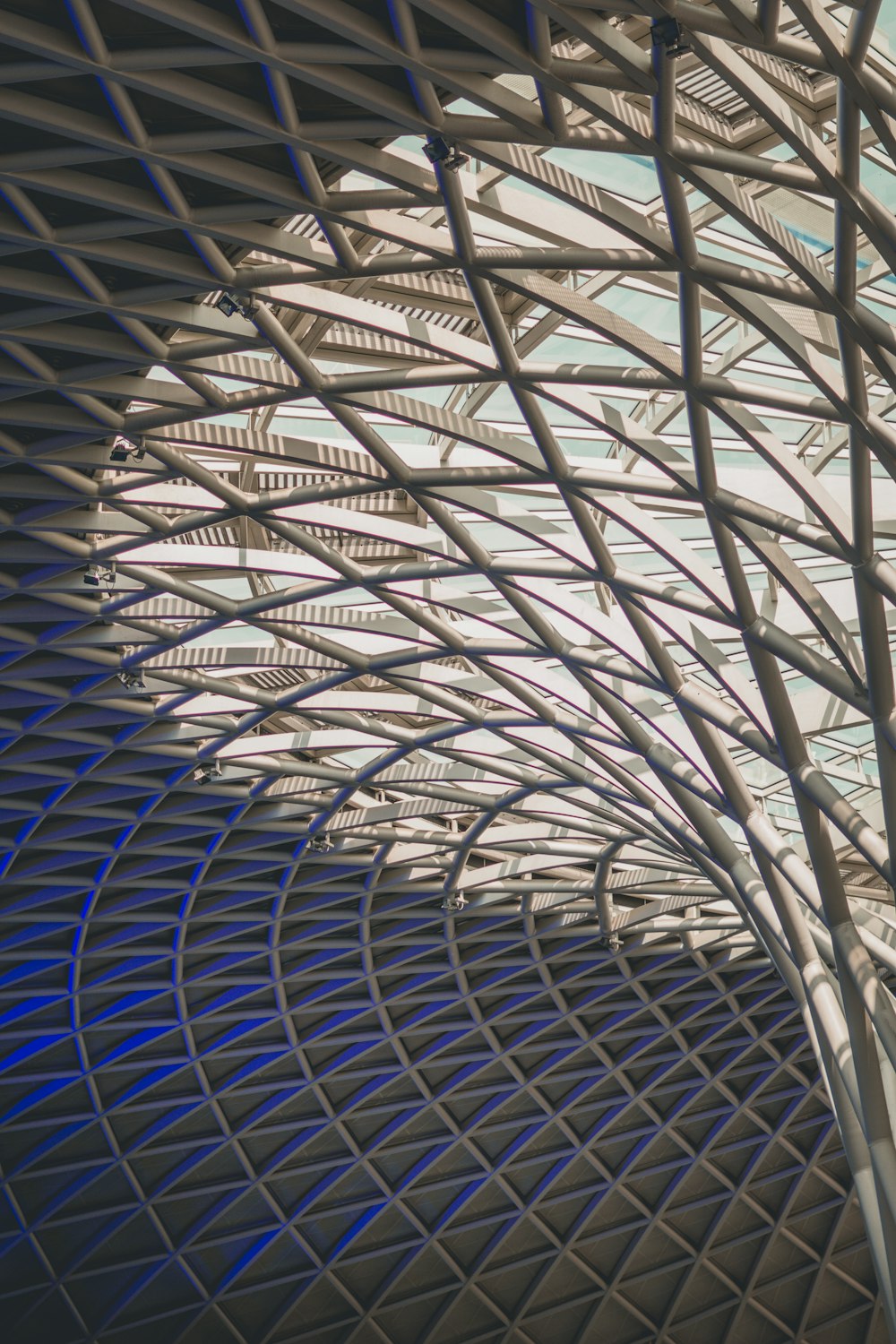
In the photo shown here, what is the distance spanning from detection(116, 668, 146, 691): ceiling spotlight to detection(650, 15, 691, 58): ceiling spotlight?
20459 millimetres

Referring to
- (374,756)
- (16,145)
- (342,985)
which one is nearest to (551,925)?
(342,985)

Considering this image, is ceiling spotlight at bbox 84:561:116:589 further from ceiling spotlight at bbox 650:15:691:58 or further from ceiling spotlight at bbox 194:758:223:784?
ceiling spotlight at bbox 650:15:691:58

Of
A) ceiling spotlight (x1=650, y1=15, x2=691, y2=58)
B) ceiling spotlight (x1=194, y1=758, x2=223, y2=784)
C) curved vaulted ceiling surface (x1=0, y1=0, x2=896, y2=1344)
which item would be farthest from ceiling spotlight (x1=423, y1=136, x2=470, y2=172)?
ceiling spotlight (x1=194, y1=758, x2=223, y2=784)

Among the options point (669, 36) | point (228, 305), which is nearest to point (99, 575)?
point (228, 305)

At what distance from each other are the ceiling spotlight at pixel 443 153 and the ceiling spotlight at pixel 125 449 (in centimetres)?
881

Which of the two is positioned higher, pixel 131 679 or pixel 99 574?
pixel 99 574

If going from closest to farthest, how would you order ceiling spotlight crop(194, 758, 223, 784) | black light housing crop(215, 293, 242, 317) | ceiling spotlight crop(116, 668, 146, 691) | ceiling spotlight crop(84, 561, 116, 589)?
1. black light housing crop(215, 293, 242, 317)
2. ceiling spotlight crop(84, 561, 116, 589)
3. ceiling spotlight crop(116, 668, 146, 691)
4. ceiling spotlight crop(194, 758, 223, 784)

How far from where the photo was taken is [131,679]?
93.8 ft

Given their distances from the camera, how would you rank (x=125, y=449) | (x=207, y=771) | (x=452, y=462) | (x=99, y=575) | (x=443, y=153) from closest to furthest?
(x=443, y=153), (x=125, y=449), (x=452, y=462), (x=99, y=575), (x=207, y=771)

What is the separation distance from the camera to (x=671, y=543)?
1881cm

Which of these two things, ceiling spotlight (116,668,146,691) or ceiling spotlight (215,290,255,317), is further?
ceiling spotlight (116,668,146,691)

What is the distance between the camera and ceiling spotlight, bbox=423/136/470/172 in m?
12.9

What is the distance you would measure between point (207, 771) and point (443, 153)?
23.0m

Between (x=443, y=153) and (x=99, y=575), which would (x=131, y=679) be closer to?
(x=99, y=575)
